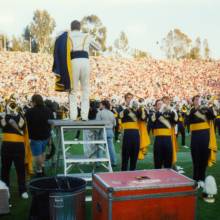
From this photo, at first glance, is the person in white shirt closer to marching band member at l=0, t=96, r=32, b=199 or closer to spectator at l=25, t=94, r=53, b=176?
marching band member at l=0, t=96, r=32, b=199

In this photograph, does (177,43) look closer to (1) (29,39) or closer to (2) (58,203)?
(1) (29,39)

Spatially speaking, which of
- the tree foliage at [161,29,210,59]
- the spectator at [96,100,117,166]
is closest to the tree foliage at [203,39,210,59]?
the tree foliage at [161,29,210,59]

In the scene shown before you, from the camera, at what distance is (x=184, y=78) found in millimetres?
44312

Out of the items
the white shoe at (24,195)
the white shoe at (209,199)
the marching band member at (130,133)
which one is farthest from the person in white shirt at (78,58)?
the white shoe at (209,199)

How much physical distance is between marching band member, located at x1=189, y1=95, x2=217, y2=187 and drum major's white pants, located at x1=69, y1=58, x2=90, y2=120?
1.98m

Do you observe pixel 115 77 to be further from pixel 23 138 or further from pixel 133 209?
pixel 133 209

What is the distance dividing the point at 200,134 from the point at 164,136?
719mm

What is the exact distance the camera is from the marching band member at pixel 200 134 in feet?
24.4

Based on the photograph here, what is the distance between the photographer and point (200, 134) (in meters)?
7.43

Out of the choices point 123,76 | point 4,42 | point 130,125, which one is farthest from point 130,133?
point 4,42

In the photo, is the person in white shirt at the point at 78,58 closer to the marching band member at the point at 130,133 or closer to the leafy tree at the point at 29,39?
the marching band member at the point at 130,133

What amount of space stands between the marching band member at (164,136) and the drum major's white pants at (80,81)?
1.56 meters

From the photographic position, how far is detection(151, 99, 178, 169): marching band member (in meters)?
7.82

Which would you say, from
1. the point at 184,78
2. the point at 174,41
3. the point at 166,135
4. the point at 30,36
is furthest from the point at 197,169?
the point at 174,41
